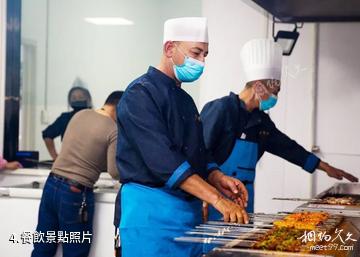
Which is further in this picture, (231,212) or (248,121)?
(248,121)

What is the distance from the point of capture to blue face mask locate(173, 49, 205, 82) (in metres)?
1.74

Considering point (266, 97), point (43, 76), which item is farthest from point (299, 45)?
point (43, 76)

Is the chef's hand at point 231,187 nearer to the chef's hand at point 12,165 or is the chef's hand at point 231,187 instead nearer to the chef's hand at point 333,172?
the chef's hand at point 333,172

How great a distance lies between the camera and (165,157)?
5.13 ft

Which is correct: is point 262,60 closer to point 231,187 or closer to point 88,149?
point 88,149

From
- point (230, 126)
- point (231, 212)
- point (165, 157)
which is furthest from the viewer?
point (230, 126)

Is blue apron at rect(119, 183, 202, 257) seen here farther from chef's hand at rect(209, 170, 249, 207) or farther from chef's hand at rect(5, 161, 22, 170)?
chef's hand at rect(5, 161, 22, 170)

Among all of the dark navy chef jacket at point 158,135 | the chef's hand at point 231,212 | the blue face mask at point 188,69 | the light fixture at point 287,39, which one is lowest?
the chef's hand at point 231,212

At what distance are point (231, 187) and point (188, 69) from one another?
358mm

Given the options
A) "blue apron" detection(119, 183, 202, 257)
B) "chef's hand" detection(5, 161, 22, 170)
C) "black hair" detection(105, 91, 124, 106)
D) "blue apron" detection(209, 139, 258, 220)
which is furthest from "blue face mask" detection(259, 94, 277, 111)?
"chef's hand" detection(5, 161, 22, 170)

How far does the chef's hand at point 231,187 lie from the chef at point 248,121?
1.62ft

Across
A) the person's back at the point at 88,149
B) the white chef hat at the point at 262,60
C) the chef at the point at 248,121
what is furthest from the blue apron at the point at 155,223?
the white chef hat at the point at 262,60

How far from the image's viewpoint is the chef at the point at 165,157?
1580 mm

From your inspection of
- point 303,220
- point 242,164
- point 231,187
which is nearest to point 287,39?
point 242,164
